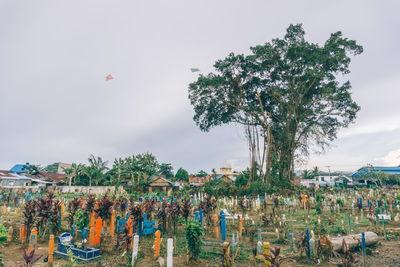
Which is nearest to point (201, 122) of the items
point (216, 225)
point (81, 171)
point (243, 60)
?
point (243, 60)

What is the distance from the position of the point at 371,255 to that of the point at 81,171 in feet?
131

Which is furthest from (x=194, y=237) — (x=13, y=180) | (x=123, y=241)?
(x=13, y=180)

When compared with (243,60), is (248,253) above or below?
below

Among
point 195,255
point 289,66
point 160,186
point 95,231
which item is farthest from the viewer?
point 160,186

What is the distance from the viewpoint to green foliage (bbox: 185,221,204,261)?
575 centimetres

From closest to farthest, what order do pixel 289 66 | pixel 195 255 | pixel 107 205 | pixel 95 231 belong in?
pixel 195 255 → pixel 95 231 → pixel 107 205 → pixel 289 66

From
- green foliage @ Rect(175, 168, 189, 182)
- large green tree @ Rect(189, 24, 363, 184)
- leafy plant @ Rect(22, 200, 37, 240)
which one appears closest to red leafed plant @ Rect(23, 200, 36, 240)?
leafy plant @ Rect(22, 200, 37, 240)

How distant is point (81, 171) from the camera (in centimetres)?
3766

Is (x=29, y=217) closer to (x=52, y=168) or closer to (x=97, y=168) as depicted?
(x=97, y=168)

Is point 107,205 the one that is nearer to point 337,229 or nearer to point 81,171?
point 337,229

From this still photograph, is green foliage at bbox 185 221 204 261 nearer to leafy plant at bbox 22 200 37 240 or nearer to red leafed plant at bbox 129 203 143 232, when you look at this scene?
red leafed plant at bbox 129 203 143 232

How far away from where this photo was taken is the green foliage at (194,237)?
5.75m

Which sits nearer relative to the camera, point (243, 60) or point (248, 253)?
point (248, 253)

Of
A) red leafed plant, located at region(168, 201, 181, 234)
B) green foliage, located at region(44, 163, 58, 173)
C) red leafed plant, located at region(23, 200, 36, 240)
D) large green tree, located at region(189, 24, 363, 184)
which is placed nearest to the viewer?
red leafed plant, located at region(23, 200, 36, 240)
